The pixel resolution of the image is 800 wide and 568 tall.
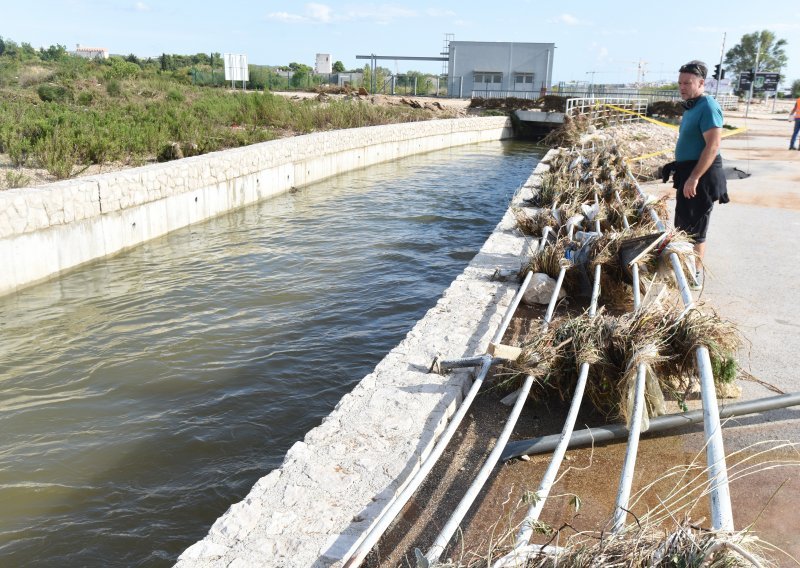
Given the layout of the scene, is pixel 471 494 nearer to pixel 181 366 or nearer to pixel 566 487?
pixel 566 487

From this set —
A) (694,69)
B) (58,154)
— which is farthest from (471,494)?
(58,154)

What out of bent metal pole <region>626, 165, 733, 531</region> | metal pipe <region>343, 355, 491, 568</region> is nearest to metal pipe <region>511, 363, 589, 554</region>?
metal pipe <region>343, 355, 491, 568</region>

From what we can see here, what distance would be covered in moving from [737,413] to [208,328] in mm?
5147

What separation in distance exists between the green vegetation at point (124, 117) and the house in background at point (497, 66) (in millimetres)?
25043

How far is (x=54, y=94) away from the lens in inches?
799

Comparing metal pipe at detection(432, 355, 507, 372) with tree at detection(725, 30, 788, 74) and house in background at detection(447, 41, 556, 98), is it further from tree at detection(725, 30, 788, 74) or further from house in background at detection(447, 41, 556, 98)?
tree at detection(725, 30, 788, 74)

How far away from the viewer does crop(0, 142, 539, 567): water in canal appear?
4.11 m

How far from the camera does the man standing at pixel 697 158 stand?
5.55 meters

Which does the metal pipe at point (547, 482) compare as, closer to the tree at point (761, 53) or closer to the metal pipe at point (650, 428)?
the metal pipe at point (650, 428)

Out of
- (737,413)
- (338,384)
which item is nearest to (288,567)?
(737,413)

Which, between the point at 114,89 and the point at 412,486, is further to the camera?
the point at 114,89

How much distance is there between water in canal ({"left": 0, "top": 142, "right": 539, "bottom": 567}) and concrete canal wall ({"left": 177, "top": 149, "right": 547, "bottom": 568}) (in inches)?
39.0

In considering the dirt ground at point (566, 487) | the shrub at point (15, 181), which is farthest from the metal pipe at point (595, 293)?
the shrub at point (15, 181)

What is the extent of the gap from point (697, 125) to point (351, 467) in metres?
4.35
